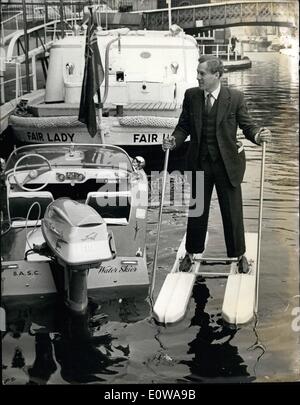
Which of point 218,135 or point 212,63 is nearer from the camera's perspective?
point 212,63

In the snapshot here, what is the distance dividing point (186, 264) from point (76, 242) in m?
1.42

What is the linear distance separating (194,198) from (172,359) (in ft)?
4.74

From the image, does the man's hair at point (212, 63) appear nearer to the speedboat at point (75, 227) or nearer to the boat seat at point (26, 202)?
the speedboat at point (75, 227)

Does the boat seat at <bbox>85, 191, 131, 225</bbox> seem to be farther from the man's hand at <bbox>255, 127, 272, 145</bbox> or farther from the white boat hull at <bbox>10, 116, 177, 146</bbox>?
the white boat hull at <bbox>10, 116, 177, 146</bbox>

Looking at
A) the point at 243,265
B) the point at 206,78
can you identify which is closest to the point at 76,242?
the point at 206,78

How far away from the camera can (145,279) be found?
5.00 meters

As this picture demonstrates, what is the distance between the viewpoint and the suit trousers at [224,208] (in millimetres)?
5035

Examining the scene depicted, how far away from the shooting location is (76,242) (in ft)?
13.9

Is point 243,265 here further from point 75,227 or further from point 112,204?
point 75,227

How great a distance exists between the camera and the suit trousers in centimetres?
504

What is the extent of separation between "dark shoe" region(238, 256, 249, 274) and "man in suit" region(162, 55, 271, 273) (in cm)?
17

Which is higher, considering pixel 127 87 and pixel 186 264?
pixel 127 87
